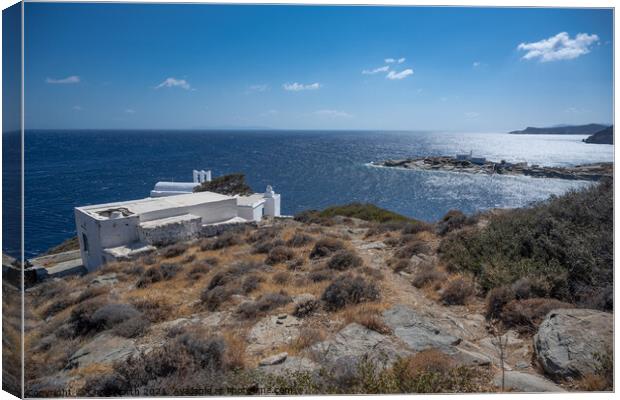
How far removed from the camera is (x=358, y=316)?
4.43 meters

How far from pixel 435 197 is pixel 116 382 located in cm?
2425

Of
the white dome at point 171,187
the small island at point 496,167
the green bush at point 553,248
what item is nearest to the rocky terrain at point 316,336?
the green bush at point 553,248

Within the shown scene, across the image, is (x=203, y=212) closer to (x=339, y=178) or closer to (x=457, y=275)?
(x=457, y=275)

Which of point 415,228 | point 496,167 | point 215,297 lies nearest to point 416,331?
→ point 215,297

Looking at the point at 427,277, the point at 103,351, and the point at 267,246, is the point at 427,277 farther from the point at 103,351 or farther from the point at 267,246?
the point at 103,351

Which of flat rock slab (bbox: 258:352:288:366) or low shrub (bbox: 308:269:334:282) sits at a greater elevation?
low shrub (bbox: 308:269:334:282)

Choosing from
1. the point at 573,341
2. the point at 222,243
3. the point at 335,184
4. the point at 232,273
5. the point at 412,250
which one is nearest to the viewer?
the point at 573,341

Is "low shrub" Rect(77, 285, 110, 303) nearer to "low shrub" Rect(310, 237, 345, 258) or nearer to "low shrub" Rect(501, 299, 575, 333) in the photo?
"low shrub" Rect(310, 237, 345, 258)

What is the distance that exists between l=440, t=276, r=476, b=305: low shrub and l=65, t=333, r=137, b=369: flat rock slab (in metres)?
4.00

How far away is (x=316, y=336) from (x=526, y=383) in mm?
1966

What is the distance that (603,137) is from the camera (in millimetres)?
4387

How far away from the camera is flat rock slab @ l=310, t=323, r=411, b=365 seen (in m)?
3.64

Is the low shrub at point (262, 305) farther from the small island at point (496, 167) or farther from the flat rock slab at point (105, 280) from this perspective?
the small island at point (496, 167)

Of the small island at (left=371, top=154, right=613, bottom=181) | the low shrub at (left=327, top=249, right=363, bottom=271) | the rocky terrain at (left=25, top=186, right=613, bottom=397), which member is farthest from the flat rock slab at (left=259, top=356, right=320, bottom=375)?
the small island at (left=371, top=154, right=613, bottom=181)
